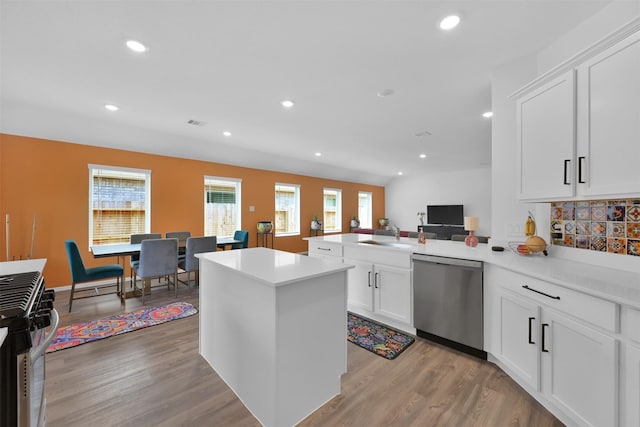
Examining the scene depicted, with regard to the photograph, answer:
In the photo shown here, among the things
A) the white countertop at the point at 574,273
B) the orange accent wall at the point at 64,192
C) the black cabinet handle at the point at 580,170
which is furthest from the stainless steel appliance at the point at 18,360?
the orange accent wall at the point at 64,192

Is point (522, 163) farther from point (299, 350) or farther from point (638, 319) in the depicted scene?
point (299, 350)

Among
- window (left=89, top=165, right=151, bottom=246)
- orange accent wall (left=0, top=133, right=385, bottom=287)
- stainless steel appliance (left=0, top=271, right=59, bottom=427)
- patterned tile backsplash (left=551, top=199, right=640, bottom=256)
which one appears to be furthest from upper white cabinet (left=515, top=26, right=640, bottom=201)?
window (left=89, top=165, right=151, bottom=246)

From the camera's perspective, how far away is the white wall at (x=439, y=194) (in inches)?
325

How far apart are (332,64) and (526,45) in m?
1.64

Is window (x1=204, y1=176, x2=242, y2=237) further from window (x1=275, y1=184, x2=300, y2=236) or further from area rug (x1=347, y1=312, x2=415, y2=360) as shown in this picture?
area rug (x1=347, y1=312, x2=415, y2=360)

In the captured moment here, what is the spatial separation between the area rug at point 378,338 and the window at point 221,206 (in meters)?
4.18

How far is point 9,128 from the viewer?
12.2 ft

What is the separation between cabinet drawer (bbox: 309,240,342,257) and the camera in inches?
133

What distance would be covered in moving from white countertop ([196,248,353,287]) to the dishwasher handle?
112 centimetres

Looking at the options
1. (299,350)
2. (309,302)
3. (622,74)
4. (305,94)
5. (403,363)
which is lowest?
(403,363)

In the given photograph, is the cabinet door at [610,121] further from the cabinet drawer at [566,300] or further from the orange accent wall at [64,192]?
the orange accent wall at [64,192]

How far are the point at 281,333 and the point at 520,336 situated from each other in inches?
65.1

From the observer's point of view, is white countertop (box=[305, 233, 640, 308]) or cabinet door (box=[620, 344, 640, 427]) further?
white countertop (box=[305, 233, 640, 308])

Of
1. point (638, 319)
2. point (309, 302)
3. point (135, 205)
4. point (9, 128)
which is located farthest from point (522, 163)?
point (9, 128)
